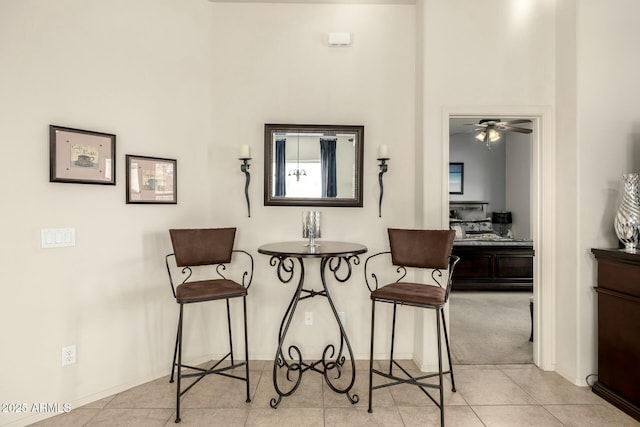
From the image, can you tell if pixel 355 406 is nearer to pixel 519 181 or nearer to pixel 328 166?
pixel 328 166

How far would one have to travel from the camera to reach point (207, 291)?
2229 millimetres

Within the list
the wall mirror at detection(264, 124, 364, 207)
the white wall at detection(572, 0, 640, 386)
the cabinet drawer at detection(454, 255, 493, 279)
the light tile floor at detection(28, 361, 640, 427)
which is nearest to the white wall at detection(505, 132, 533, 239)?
the cabinet drawer at detection(454, 255, 493, 279)

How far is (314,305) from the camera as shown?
2986 mm

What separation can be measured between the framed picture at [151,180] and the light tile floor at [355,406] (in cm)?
139

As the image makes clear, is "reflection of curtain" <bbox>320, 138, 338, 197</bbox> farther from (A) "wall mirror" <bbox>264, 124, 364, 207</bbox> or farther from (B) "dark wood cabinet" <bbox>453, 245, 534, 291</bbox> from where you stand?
(B) "dark wood cabinet" <bbox>453, 245, 534, 291</bbox>

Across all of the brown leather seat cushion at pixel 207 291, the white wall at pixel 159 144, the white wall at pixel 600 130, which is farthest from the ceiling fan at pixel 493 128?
the brown leather seat cushion at pixel 207 291

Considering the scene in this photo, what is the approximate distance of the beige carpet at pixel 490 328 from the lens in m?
3.07

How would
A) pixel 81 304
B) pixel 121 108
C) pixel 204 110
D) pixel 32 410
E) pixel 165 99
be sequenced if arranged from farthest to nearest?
pixel 204 110 < pixel 165 99 < pixel 121 108 < pixel 81 304 < pixel 32 410

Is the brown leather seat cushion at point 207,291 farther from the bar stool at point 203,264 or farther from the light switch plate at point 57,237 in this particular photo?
the light switch plate at point 57,237

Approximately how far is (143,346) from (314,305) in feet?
4.45

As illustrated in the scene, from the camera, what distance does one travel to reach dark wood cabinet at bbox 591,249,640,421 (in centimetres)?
212

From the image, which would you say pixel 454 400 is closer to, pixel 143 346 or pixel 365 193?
pixel 365 193

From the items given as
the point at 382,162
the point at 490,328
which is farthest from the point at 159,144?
the point at 490,328

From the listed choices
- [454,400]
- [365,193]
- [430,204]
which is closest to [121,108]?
[365,193]
